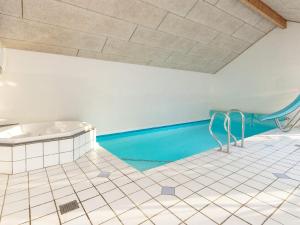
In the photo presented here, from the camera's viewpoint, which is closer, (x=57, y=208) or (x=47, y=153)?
(x=57, y=208)

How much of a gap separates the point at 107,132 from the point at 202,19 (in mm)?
3418

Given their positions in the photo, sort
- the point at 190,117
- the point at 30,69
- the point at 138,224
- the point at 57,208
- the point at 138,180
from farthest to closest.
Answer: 1. the point at 190,117
2. the point at 30,69
3. the point at 138,180
4. the point at 57,208
5. the point at 138,224

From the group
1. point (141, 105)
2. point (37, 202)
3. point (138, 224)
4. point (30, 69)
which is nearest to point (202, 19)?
point (141, 105)

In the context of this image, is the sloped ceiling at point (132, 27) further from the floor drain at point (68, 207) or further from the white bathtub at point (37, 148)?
the floor drain at point (68, 207)

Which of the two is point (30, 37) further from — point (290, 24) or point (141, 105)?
point (290, 24)

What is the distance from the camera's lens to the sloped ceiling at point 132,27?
2.82 meters

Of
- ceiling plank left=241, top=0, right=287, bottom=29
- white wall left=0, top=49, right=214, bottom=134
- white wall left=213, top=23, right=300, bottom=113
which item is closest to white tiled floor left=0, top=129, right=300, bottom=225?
white wall left=0, top=49, right=214, bottom=134

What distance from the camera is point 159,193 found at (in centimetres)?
194

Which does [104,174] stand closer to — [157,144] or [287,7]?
[157,144]

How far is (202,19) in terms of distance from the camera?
12.7 feet

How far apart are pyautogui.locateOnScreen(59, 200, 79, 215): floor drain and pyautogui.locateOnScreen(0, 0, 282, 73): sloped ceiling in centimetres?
272

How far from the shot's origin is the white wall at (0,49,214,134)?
3.42m

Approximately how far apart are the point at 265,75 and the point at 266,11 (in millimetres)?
2380

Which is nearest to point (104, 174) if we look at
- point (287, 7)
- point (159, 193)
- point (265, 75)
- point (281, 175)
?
point (159, 193)
